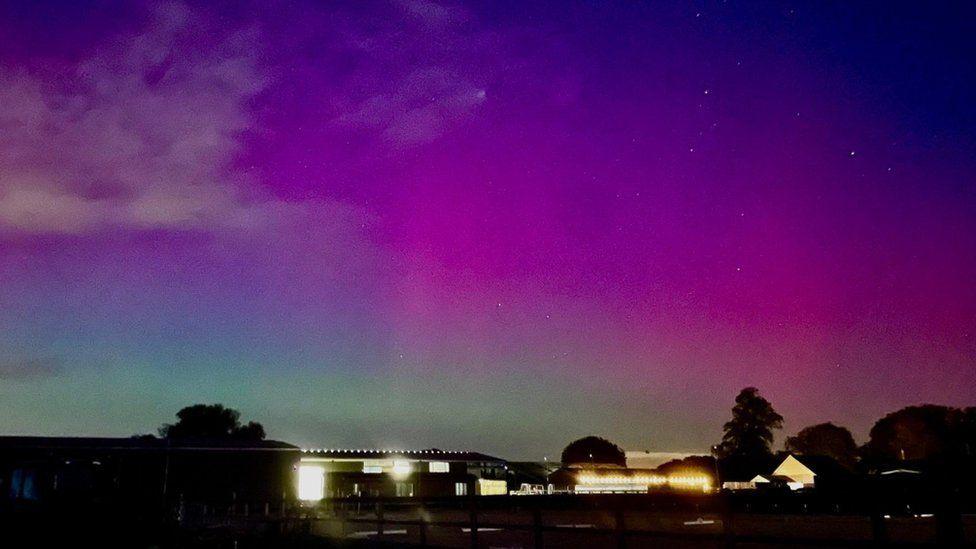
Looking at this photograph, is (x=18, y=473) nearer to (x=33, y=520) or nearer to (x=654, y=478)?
(x=33, y=520)

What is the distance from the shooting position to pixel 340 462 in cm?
6706

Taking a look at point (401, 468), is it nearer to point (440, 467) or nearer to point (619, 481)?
point (440, 467)

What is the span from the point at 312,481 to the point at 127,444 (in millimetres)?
13993

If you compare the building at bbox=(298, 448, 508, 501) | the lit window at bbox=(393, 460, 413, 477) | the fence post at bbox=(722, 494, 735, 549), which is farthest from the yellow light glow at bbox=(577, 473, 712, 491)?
the fence post at bbox=(722, 494, 735, 549)

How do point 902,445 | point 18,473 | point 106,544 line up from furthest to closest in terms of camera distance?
point 902,445 → point 18,473 → point 106,544

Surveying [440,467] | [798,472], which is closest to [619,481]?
[440,467]

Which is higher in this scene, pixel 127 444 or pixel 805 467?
pixel 127 444

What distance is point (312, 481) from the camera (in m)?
63.0

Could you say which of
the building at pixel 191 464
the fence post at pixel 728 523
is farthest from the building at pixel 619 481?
the fence post at pixel 728 523

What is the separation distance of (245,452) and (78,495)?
4077cm

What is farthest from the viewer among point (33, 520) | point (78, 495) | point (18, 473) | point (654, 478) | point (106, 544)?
point (654, 478)

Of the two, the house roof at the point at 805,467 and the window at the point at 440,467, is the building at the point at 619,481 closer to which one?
the house roof at the point at 805,467

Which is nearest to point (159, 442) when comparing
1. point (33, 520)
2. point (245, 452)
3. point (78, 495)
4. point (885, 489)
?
point (245, 452)

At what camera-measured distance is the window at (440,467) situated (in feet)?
229
